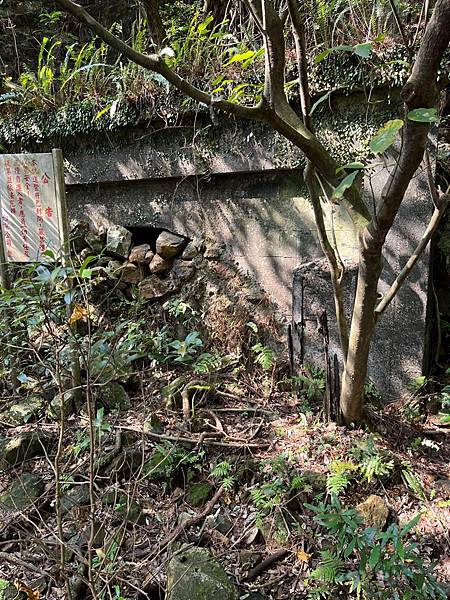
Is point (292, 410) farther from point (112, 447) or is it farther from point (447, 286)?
point (447, 286)

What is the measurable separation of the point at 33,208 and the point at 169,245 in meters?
1.03

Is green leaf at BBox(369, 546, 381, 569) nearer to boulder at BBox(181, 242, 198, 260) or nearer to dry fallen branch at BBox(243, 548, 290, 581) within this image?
dry fallen branch at BBox(243, 548, 290, 581)

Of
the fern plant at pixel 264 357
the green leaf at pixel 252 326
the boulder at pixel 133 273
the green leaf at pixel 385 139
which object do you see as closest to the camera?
the green leaf at pixel 385 139

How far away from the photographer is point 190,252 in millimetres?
3861

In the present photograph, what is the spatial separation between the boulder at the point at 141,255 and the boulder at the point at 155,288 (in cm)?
18

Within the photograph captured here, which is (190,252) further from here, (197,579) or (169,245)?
(197,579)

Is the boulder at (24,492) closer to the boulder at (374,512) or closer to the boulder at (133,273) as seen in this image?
the boulder at (133,273)

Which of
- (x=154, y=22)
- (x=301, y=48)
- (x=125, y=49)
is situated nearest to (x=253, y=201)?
(x=301, y=48)

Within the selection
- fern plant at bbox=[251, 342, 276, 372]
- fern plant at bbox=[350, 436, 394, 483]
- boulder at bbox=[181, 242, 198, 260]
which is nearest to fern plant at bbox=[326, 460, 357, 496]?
fern plant at bbox=[350, 436, 394, 483]

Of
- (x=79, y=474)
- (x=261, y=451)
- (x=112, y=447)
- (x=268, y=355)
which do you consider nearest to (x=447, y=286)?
(x=268, y=355)

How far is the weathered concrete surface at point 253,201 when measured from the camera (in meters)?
3.19

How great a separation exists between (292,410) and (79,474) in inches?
56.2

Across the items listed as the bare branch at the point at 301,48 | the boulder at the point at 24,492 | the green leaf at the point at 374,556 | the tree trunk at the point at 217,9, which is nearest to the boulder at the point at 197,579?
the green leaf at the point at 374,556

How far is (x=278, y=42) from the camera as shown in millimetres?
2139
